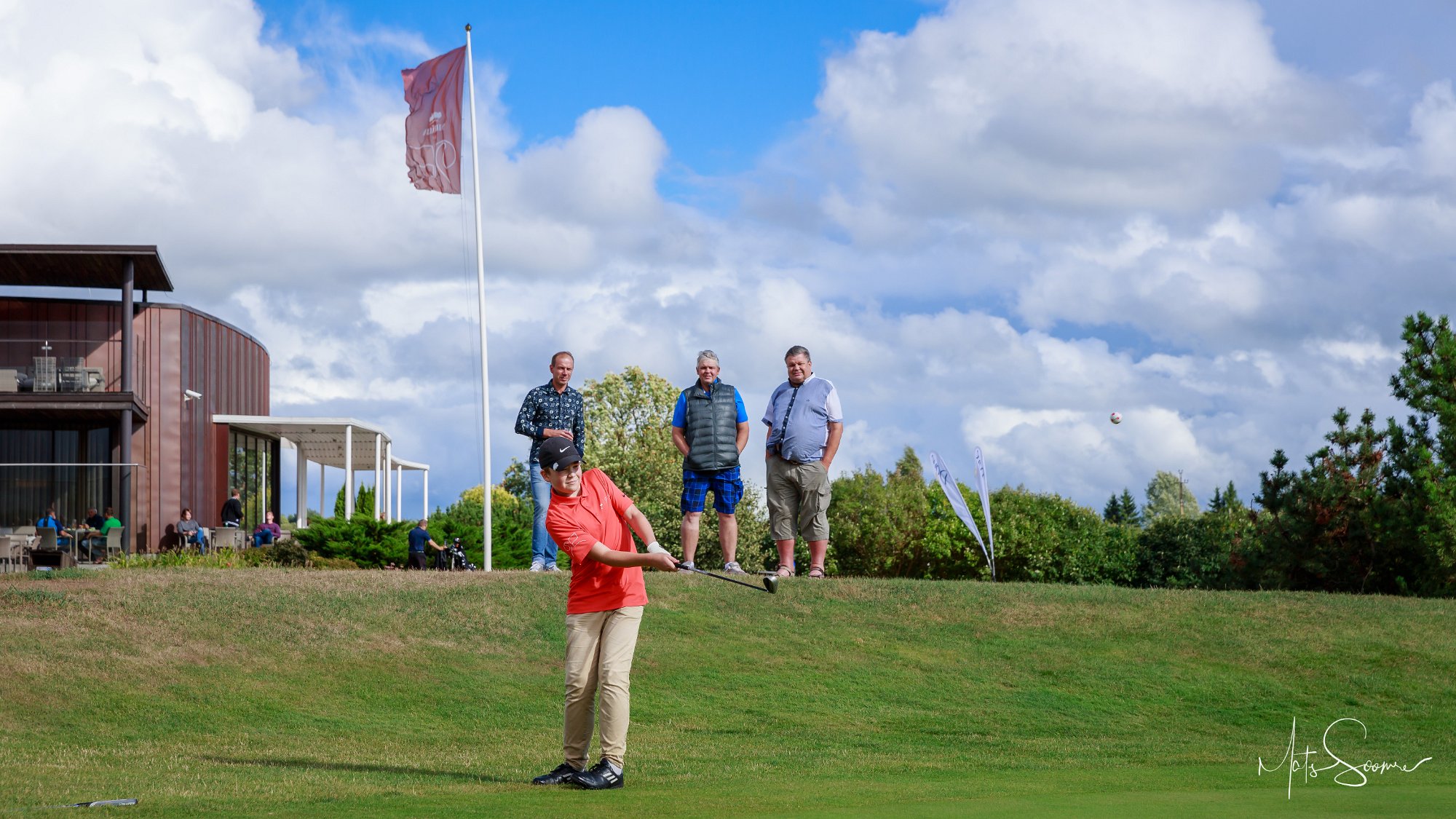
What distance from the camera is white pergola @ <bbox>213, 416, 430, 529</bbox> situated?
32719 mm

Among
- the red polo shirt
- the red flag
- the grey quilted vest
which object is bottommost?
the red polo shirt

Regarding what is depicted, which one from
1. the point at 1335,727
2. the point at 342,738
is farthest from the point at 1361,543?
the point at 342,738

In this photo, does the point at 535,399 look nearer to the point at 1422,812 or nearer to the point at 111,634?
the point at 111,634

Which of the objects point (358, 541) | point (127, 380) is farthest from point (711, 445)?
point (127, 380)

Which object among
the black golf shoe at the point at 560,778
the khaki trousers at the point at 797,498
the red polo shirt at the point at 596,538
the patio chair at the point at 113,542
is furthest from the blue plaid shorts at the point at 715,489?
the patio chair at the point at 113,542

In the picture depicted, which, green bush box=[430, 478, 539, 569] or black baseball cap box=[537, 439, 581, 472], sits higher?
black baseball cap box=[537, 439, 581, 472]

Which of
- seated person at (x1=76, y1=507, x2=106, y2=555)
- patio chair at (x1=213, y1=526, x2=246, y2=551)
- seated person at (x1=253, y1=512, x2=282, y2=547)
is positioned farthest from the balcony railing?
seated person at (x1=253, y1=512, x2=282, y2=547)

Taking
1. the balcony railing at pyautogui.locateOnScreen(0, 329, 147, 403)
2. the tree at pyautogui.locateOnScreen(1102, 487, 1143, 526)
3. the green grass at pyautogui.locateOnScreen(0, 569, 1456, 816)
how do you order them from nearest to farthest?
the green grass at pyautogui.locateOnScreen(0, 569, 1456, 816)
the balcony railing at pyautogui.locateOnScreen(0, 329, 147, 403)
the tree at pyautogui.locateOnScreen(1102, 487, 1143, 526)

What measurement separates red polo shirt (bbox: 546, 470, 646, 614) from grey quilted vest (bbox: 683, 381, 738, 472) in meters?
5.45

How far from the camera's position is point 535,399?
13656 millimetres

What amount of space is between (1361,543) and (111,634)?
16602 mm

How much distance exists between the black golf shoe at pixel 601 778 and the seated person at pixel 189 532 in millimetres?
22849

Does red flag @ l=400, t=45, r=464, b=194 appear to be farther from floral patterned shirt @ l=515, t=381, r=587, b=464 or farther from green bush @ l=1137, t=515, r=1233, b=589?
green bush @ l=1137, t=515, r=1233, b=589

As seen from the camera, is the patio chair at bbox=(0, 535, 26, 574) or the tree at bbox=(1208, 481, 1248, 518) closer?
the patio chair at bbox=(0, 535, 26, 574)
